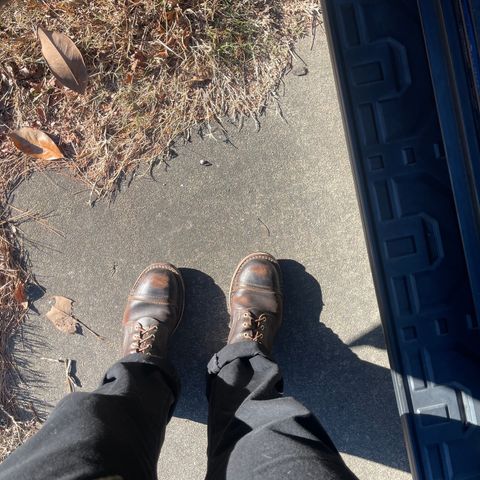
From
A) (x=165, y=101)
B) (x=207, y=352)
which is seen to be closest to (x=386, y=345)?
(x=207, y=352)

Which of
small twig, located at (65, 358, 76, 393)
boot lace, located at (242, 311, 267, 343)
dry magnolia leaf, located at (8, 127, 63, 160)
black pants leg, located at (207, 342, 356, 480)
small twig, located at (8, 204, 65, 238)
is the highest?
dry magnolia leaf, located at (8, 127, 63, 160)

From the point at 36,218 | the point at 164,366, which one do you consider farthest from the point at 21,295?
the point at 164,366

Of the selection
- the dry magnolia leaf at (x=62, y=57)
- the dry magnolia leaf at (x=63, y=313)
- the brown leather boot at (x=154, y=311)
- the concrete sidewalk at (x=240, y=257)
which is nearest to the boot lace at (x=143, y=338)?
the brown leather boot at (x=154, y=311)

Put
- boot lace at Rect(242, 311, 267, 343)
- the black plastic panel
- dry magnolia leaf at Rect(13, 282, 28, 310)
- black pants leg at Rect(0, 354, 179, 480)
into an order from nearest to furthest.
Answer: black pants leg at Rect(0, 354, 179, 480) < the black plastic panel < boot lace at Rect(242, 311, 267, 343) < dry magnolia leaf at Rect(13, 282, 28, 310)

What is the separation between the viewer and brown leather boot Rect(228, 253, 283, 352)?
64.6 inches

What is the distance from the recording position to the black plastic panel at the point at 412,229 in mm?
1500

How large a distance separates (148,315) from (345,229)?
2.46ft

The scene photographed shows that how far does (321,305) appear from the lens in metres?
1.69

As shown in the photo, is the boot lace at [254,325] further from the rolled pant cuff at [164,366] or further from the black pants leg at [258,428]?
the rolled pant cuff at [164,366]

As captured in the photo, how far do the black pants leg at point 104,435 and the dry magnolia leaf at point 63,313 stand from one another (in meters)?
0.35

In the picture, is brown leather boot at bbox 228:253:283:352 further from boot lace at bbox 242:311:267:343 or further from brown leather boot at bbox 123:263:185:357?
brown leather boot at bbox 123:263:185:357

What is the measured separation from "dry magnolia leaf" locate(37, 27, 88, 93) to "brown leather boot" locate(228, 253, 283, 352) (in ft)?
2.85

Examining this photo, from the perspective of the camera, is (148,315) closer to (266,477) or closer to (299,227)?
(299,227)

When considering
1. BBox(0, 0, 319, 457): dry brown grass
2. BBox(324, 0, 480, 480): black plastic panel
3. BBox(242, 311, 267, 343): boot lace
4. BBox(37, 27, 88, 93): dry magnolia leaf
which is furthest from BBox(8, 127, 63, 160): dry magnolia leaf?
BBox(324, 0, 480, 480): black plastic panel
